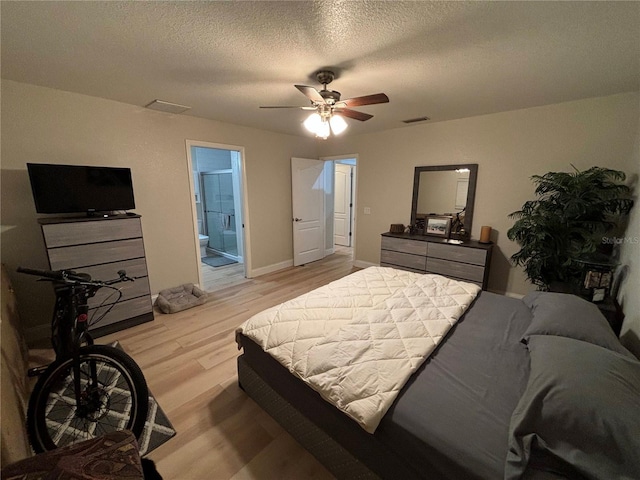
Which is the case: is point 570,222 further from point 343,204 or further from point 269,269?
point 343,204

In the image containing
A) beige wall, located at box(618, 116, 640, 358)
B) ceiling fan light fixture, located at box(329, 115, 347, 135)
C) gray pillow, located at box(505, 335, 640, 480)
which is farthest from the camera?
ceiling fan light fixture, located at box(329, 115, 347, 135)

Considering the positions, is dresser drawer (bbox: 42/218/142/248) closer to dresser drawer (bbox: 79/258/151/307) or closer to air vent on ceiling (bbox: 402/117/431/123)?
dresser drawer (bbox: 79/258/151/307)

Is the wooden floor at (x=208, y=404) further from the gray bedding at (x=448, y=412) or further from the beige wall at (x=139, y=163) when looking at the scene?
the beige wall at (x=139, y=163)

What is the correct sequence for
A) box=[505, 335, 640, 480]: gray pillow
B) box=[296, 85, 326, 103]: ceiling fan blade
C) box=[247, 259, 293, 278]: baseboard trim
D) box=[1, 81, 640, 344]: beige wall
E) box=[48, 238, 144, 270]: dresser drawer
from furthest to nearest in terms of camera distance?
box=[247, 259, 293, 278]: baseboard trim < box=[1, 81, 640, 344]: beige wall < box=[48, 238, 144, 270]: dresser drawer < box=[296, 85, 326, 103]: ceiling fan blade < box=[505, 335, 640, 480]: gray pillow

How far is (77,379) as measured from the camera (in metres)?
1.37

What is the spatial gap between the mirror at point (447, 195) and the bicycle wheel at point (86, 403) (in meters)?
3.81

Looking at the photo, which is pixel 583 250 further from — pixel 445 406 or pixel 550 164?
pixel 445 406

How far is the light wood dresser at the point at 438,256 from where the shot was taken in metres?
3.23

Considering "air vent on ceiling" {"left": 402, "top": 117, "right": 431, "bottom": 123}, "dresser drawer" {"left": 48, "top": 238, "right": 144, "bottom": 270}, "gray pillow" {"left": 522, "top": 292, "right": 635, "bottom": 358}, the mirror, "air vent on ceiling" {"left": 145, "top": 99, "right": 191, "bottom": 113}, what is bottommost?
"gray pillow" {"left": 522, "top": 292, "right": 635, "bottom": 358}

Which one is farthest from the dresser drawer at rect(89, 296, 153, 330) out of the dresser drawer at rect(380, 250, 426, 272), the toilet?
the dresser drawer at rect(380, 250, 426, 272)

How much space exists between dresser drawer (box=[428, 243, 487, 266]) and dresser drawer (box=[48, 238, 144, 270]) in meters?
3.56

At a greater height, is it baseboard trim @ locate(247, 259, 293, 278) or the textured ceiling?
the textured ceiling

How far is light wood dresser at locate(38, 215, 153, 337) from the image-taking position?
7.45 feet

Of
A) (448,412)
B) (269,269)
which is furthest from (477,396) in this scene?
(269,269)
